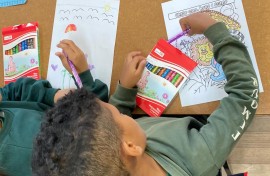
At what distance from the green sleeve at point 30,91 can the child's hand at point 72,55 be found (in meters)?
0.08

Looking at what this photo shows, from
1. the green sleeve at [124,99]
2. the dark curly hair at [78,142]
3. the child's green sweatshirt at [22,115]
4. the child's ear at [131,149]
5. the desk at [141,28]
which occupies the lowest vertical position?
the child's green sweatshirt at [22,115]

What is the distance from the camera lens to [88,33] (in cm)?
93

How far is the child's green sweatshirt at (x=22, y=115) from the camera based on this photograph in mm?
728

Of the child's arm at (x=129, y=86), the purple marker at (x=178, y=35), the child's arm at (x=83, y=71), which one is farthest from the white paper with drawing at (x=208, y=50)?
the child's arm at (x=83, y=71)

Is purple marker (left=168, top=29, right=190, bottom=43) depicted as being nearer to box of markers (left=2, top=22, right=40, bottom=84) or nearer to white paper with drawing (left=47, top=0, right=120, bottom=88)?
white paper with drawing (left=47, top=0, right=120, bottom=88)

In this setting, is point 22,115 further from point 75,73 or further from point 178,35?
point 178,35

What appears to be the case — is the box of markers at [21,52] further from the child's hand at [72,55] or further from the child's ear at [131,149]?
the child's ear at [131,149]

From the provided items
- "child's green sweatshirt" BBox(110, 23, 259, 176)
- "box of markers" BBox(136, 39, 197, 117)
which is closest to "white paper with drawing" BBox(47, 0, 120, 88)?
"box of markers" BBox(136, 39, 197, 117)

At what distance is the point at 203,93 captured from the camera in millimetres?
811

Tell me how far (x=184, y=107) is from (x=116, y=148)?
32 centimetres

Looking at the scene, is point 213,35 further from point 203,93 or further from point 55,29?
point 55,29

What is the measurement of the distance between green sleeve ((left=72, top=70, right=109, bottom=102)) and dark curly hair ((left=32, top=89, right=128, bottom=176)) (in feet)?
0.91

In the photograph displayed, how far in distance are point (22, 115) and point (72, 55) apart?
0.69 ft

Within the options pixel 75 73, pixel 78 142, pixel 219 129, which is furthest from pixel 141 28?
pixel 78 142
